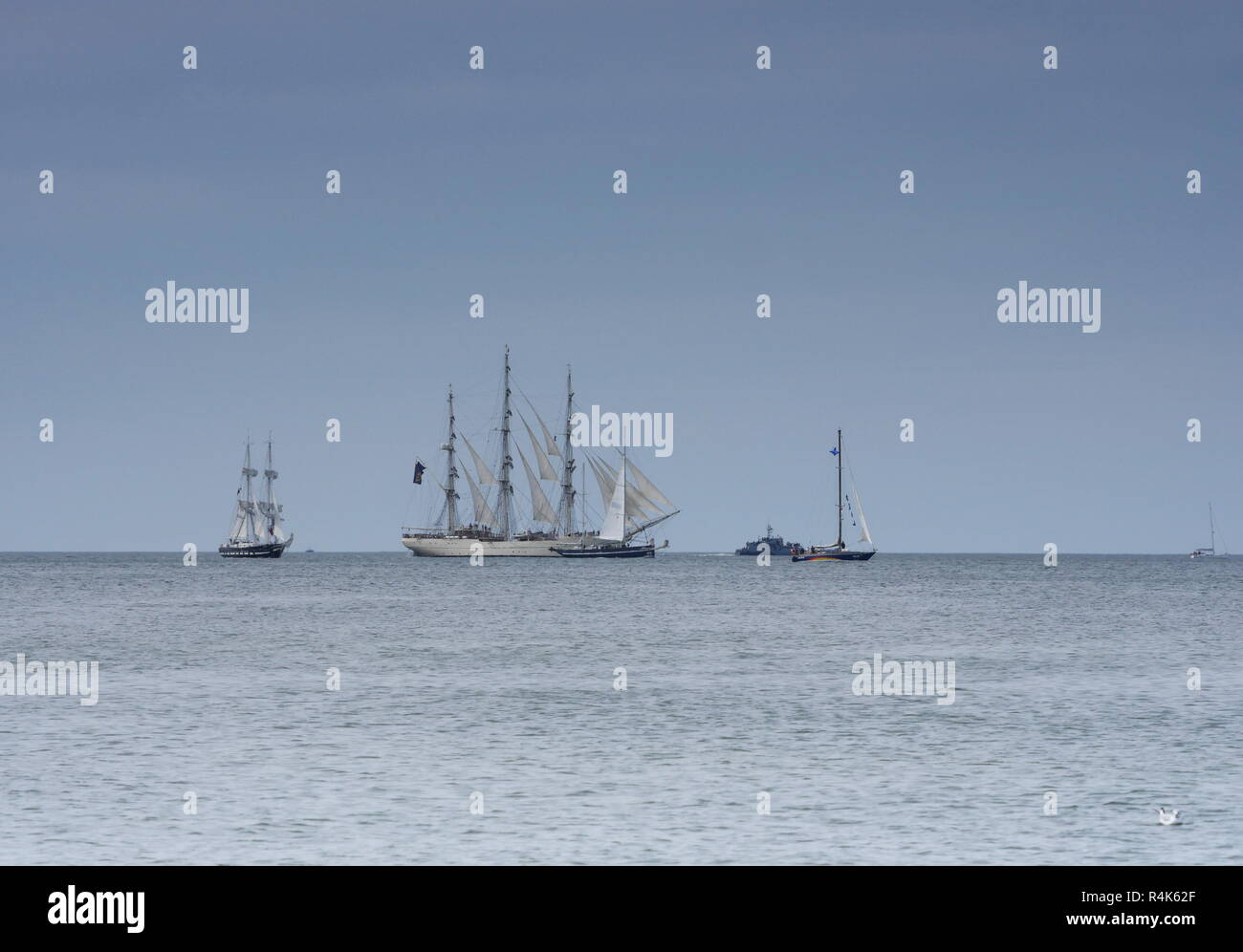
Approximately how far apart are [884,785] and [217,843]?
13.1m

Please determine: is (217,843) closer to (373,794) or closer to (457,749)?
(373,794)

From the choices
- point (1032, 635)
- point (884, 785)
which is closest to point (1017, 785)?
point (884, 785)

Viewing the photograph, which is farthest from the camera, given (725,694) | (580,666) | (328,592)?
(328,592)

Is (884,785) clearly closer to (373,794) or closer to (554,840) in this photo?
(554,840)

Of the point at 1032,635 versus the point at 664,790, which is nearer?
the point at 664,790

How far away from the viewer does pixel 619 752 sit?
32.1 m

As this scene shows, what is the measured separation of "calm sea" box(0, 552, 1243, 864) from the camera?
73.1 ft

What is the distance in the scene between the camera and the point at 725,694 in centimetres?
4534

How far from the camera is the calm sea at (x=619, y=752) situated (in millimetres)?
22281
